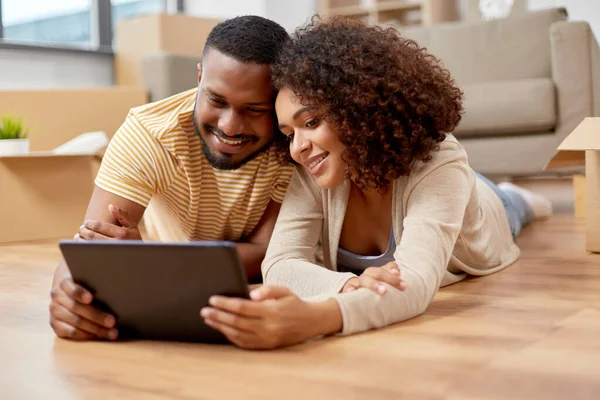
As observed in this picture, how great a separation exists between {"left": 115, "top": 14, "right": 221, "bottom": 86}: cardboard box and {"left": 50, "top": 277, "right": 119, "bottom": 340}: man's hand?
326 cm

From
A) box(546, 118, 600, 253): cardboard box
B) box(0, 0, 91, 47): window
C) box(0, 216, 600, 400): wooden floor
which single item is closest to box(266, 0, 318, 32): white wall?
box(0, 0, 91, 47): window

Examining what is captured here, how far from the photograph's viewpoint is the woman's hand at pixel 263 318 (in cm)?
101

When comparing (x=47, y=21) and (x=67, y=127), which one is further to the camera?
(x=47, y=21)

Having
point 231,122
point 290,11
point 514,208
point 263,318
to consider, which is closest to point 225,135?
point 231,122

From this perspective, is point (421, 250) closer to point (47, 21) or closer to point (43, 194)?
point (43, 194)

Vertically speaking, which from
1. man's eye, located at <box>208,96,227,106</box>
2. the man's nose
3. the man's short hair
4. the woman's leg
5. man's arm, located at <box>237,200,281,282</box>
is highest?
the man's short hair

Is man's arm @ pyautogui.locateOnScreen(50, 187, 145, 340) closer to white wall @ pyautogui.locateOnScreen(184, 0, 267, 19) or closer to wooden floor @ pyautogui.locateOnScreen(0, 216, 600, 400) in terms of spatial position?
wooden floor @ pyautogui.locateOnScreen(0, 216, 600, 400)

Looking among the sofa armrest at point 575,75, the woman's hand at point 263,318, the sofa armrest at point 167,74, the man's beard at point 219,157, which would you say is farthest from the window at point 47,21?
the woman's hand at point 263,318

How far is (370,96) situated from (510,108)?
2055 millimetres

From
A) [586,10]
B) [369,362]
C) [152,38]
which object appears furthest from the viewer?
[586,10]

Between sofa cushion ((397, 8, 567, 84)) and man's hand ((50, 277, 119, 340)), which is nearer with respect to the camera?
man's hand ((50, 277, 119, 340))

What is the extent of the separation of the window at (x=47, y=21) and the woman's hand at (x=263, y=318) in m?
3.78

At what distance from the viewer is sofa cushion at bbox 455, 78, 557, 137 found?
316 centimetres

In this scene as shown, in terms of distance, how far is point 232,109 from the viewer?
142 cm
